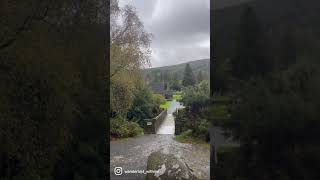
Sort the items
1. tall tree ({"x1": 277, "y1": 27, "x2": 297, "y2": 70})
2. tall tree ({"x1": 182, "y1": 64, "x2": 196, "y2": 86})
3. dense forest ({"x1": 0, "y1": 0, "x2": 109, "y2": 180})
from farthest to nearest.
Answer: tall tree ({"x1": 182, "y1": 64, "x2": 196, "y2": 86}) < tall tree ({"x1": 277, "y1": 27, "x2": 297, "y2": 70}) < dense forest ({"x1": 0, "y1": 0, "x2": 109, "y2": 180})

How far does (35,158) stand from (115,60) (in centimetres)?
106

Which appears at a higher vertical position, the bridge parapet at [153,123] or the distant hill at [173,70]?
the distant hill at [173,70]

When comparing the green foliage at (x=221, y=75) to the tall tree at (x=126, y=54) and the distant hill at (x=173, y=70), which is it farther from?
the tall tree at (x=126, y=54)

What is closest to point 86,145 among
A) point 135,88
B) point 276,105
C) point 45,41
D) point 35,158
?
point 35,158

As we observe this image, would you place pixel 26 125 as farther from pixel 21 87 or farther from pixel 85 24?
pixel 85 24

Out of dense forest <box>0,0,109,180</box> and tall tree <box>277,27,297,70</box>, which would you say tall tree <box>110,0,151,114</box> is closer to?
dense forest <box>0,0,109,180</box>

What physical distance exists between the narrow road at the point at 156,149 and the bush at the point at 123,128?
53 millimetres

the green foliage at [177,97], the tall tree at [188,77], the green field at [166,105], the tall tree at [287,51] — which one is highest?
the tall tree at [287,51]

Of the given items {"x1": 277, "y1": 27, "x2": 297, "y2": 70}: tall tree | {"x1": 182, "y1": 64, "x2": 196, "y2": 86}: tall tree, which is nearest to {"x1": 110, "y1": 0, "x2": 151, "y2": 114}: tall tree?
{"x1": 182, "y1": 64, "x2": 196, "y2": 86}: tall tree

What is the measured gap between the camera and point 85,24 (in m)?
3.08

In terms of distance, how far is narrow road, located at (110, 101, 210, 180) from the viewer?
310cm

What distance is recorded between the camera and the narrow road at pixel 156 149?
10.2 ft

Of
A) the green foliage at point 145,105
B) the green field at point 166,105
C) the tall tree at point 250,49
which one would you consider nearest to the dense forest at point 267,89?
the tall tree at point 250,49

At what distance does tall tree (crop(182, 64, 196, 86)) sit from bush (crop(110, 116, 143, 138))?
0.59m
